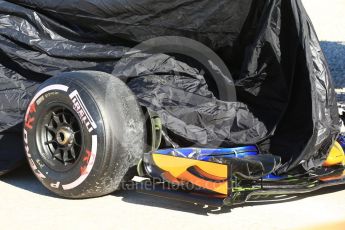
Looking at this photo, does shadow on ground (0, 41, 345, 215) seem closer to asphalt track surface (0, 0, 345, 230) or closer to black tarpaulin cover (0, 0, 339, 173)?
asphalt track surface (0, 0, 345, 230)

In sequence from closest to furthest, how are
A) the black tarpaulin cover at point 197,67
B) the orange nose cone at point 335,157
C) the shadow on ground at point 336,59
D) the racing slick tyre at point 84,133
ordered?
the racing slick tyre at point 84,133 → the black tarpaulin cover at point 197,67 → the orange nose cone at point 335,157 → the shadow on ground at point 336,59

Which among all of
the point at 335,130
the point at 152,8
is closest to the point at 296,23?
the point at 335,130

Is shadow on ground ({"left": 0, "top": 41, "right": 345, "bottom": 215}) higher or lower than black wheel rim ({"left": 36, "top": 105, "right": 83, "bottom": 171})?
lower

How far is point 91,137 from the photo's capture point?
4.46m

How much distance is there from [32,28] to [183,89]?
1.51 meters

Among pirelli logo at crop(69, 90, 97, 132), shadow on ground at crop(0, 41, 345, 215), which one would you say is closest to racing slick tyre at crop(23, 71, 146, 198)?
pirelli logo at crop(69, 90, 97, 132)

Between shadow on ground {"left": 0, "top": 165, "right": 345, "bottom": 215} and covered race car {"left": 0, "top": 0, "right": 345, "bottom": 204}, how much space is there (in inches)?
7.6

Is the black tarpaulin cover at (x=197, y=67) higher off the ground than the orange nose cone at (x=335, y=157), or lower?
higher

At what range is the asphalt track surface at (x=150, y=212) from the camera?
4211mm

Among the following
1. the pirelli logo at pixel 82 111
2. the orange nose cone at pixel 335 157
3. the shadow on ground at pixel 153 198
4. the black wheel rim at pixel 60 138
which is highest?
the pirelli logo at pixel 82 111

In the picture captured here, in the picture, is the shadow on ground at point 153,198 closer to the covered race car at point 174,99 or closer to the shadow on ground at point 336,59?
the covered race car at point 174,99

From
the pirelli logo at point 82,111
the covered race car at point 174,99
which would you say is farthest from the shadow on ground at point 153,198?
the pirelli logo at point 82,111

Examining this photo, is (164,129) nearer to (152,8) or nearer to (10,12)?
(152,8)

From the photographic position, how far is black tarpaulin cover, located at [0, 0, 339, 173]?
4684mm
